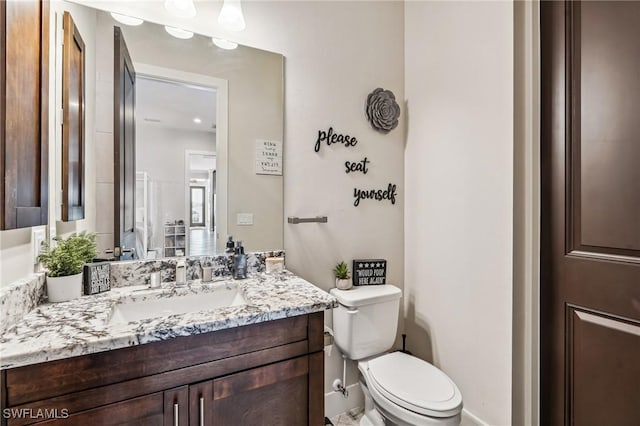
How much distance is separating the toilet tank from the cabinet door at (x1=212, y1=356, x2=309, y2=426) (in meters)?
0.53

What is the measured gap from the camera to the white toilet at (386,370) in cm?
121

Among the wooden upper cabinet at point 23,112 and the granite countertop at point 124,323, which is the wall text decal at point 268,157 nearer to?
the granite countertop at point 124,323

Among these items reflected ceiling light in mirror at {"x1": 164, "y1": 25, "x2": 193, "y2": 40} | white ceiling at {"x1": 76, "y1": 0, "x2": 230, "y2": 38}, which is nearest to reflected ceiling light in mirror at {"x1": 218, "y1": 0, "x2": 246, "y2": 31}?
white ceiling at {"x1": 76, "y1": 0, "x2": 230, "y2": 38}

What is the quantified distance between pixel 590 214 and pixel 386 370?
3.68ft

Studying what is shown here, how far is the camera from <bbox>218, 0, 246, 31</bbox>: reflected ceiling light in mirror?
1360mm

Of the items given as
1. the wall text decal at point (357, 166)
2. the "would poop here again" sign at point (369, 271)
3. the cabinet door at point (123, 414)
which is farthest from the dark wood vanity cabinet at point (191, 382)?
the wall text decal at point (357, 166)

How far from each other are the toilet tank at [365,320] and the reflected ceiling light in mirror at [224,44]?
135 cm

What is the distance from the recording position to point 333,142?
171 centimetres

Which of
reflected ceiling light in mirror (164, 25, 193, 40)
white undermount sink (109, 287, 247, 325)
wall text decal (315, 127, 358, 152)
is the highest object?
reflected ceiling light in mirror (164, 25, 193, 40)

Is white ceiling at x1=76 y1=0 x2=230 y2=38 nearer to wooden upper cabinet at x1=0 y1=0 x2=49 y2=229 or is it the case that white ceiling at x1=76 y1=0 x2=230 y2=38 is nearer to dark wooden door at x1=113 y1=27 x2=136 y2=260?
dark wooden door at x1=113 y1=27 x2=136 y2=260

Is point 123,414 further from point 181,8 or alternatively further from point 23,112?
point 181,8

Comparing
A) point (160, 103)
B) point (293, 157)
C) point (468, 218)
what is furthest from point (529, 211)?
point (160, 103)

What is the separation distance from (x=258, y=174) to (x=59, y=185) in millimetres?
783

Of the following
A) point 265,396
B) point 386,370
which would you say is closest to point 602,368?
point 386,370
